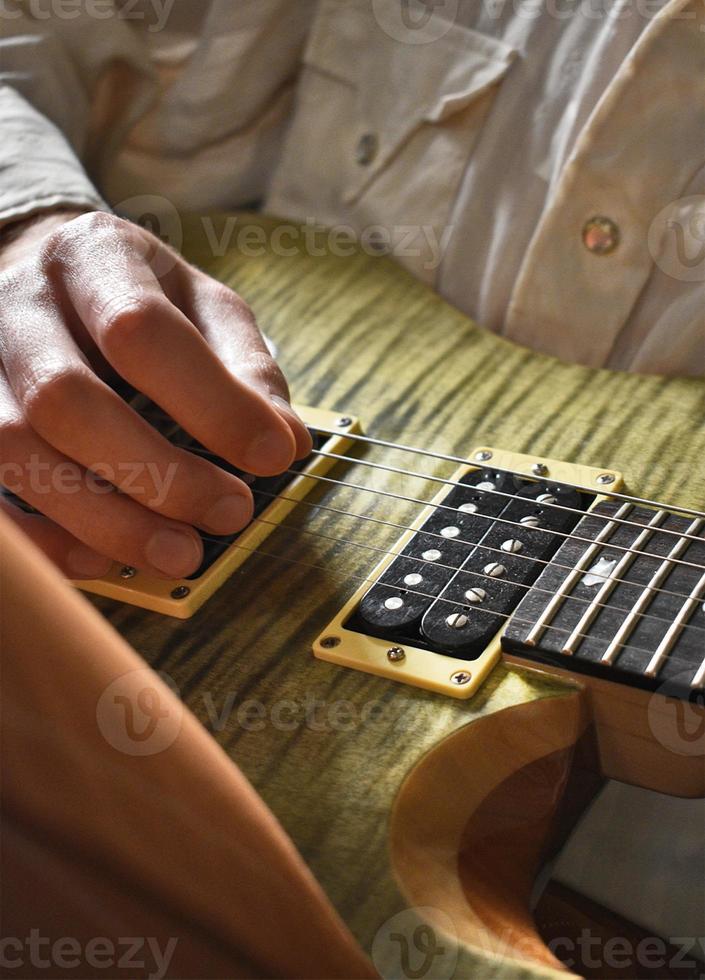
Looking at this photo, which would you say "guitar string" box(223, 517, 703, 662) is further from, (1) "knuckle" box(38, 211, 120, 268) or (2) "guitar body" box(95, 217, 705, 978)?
(1) "knuckle" box(38, 211, 120, 268)

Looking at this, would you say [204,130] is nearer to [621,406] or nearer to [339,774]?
[621,406]

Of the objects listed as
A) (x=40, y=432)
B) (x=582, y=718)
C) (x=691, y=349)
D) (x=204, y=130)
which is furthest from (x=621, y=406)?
(x=204, y=130)

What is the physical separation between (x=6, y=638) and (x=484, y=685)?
27 centimetres

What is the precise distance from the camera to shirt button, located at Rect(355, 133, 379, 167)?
100 centimetres

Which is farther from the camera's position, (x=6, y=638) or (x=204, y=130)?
(x=204, y=130)

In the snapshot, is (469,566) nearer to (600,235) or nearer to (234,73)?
(600,235)

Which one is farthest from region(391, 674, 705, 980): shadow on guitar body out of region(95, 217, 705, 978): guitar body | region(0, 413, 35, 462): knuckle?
region(0, 413, 35, 462): knuckle

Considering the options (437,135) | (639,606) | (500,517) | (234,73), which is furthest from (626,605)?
(234,73)

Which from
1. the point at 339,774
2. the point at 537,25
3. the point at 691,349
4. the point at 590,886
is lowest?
the point at 590,886

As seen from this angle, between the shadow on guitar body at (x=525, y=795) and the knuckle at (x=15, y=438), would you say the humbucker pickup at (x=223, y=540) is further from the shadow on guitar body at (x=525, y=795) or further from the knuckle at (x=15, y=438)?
the shadow on guitar body at (x=525, y=795)

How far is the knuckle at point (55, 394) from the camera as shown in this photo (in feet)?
2.00

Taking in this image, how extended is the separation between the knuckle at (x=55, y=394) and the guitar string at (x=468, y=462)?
20 cm

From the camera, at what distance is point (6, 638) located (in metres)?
0.39

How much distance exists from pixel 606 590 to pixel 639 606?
0.07 ft
